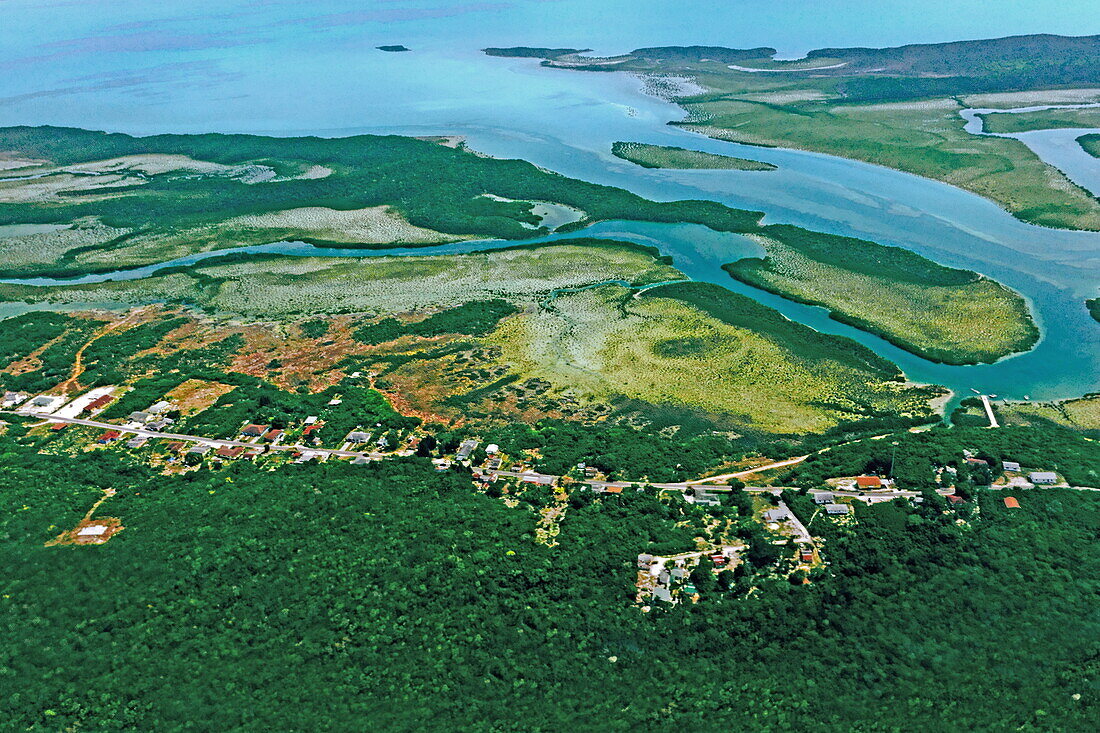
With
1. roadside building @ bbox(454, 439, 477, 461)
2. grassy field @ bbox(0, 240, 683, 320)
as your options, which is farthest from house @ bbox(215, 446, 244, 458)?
grassy field @ bbox(0, 240, 683, 320)

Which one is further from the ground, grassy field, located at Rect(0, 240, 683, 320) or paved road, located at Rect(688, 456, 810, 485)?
grassy field, located at Rect(0, 240, 683, 320)

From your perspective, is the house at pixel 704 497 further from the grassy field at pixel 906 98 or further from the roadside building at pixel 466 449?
the grassy field at pixel 906 98

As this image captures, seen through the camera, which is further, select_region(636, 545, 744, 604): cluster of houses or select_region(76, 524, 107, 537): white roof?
select_region(76, 524, 107, 537): white roof

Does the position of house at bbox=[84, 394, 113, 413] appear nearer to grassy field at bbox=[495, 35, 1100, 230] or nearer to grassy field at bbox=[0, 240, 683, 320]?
grassy field at bbox=[0, 240, 683, 320]

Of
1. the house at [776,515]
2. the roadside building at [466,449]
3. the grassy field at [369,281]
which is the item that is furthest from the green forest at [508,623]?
the grassy field at [369,281]

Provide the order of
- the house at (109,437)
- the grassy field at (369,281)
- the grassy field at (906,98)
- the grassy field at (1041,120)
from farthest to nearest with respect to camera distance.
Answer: the grassy field at (1041,120) < the grassy field at (906,98) < the grassy field at (369,281) < the house at (109,437)

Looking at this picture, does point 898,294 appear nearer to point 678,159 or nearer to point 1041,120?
point 678,159

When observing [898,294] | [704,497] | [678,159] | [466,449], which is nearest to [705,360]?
[704,497]

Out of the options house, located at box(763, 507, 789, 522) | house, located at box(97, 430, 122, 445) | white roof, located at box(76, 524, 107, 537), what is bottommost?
house, located at box(763, 507, 789, 522)
